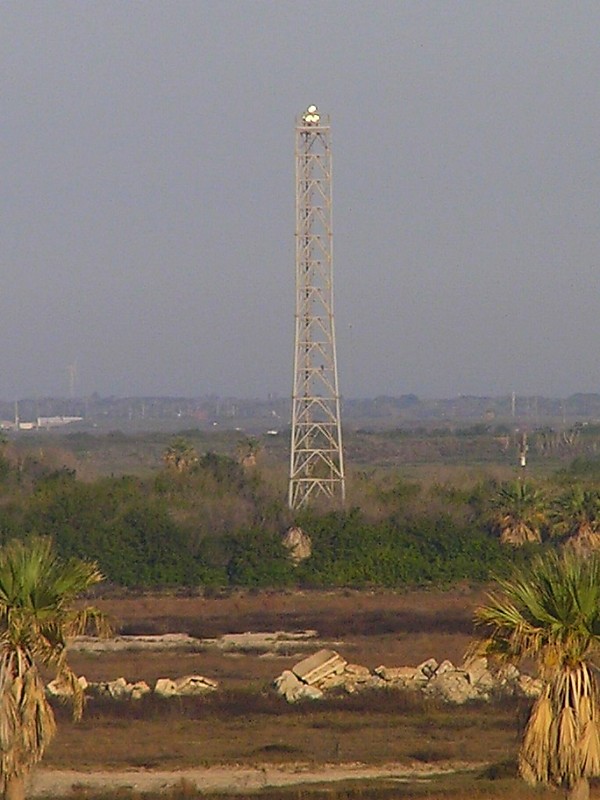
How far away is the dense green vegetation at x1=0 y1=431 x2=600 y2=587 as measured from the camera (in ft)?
188

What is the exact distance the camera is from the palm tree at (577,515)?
5606 centimetres

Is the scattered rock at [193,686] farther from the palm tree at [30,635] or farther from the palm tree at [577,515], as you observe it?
the palm tree at [577,515]

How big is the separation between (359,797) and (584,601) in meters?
6.83

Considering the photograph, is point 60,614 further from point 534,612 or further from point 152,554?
point 152,554

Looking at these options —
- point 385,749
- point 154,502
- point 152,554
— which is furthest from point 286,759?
point 154,502

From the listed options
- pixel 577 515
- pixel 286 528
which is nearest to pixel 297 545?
pixel 286 528

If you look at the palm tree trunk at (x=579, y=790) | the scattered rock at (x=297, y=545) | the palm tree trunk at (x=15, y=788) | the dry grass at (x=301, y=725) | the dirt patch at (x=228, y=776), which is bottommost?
the dry grass at (x=301, y=725)

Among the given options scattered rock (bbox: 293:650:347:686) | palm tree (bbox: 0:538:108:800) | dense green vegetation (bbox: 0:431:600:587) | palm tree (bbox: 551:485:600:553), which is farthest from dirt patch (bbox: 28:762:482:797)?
palm tree (bbox: 551:485:600:553)

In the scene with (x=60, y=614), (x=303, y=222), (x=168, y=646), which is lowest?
(x=168, y=646)

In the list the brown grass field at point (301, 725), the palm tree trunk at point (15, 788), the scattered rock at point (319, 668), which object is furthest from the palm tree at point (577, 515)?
the palm tree trunk at point (15, 788)

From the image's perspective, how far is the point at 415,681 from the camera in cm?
3544

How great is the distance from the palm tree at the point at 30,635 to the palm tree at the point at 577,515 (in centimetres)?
3819

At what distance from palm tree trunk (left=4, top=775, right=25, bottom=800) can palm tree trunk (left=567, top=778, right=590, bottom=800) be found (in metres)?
6.14

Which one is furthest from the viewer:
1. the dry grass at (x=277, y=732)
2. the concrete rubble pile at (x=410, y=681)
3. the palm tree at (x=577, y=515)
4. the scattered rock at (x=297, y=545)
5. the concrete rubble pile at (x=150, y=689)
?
the scattered rock at (x=297, y=545)
